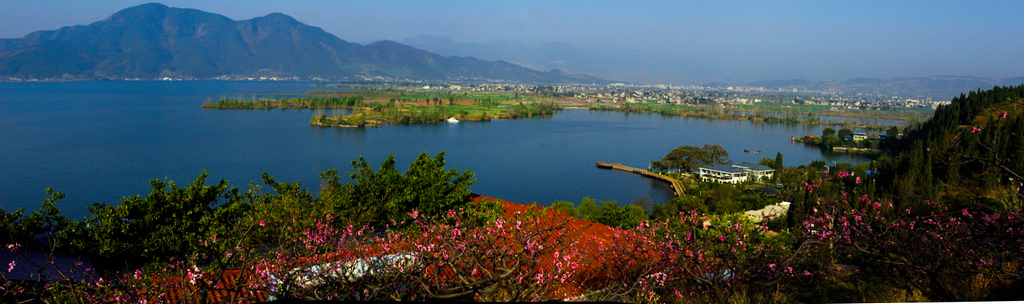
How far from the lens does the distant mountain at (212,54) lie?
85.1 metres

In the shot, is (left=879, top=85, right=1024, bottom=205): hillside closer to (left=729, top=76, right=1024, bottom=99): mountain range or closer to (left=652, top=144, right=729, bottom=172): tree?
(left=652, top=144, right=729, bottom=172): tree

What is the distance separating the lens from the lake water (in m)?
15.7

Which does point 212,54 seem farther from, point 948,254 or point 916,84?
point 948,254

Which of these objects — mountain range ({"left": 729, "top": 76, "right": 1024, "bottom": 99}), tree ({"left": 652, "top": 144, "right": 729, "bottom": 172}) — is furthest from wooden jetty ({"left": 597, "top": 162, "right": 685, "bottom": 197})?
mountain range ({"left": 729, "top": 76, "right": 1024, "bottom": 99})

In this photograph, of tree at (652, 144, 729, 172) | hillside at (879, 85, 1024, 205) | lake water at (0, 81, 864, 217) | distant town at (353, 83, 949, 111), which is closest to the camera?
hillside at (879, 85, 1024, 205)

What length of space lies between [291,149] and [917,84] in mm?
109700

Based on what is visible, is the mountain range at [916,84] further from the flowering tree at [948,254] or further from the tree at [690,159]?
the flowering tree at [948,254]

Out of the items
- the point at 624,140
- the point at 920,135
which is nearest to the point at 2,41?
the point at 624,140

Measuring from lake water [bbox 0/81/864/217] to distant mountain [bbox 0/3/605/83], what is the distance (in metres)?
57.1

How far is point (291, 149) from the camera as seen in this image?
71.9 ft

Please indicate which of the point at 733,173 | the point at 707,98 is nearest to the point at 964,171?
the point at 733,173

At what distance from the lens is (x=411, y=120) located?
34.8 meters

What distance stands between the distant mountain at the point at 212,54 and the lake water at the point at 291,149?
2250 inches

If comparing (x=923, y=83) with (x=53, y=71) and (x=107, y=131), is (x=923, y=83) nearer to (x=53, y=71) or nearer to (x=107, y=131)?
(x=107, y=131)
